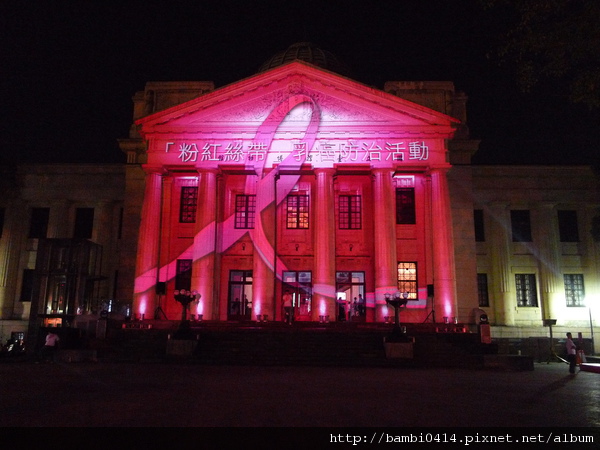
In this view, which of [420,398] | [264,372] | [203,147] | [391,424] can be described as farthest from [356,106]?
[391,424]

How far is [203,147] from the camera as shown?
2939 centimetres

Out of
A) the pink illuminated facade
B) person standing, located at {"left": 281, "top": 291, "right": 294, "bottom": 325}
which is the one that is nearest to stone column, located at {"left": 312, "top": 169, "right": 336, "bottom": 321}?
the pink illuminated facade

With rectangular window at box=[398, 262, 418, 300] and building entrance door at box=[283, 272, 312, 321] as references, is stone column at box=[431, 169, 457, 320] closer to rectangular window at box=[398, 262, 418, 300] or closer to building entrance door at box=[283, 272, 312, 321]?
rectangular window at box=[398, 262, 418, 300]

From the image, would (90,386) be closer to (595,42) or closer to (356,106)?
(595,42)

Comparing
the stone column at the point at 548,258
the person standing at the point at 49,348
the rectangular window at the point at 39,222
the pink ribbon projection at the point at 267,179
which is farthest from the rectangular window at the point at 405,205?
the rectangular window at the point at 39,222

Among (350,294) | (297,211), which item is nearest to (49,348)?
(297,211)

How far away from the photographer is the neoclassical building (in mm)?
28484

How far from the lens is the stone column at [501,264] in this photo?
33.0 meters

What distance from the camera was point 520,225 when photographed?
34.7 m

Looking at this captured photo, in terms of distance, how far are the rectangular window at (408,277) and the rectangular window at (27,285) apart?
81.4 ft

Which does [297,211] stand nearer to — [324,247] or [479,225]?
[324,247]

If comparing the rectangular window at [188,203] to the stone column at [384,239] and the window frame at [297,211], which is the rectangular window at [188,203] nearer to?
the window frame at [297,211]

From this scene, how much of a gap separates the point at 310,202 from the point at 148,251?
10196mm

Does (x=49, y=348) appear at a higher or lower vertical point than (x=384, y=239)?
lower
